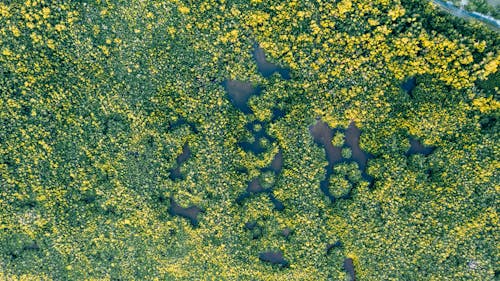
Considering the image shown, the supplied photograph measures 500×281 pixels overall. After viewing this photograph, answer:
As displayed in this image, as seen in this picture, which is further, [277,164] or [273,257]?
[273,257]

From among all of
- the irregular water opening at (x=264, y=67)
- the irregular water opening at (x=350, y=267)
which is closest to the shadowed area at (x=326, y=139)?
the irregular water opening at (x=264, y=67)

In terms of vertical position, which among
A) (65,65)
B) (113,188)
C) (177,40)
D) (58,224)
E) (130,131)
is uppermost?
(177,40)

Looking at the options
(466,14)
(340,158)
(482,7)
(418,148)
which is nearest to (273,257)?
(340,158)

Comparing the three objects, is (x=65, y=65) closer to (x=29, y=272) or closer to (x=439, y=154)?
(x=29, y=272)

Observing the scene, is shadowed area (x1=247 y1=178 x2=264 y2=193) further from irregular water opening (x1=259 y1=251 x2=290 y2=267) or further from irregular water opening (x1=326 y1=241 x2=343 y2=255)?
irregular water opening (x1=326 y1=241 x2=343 y2=255)

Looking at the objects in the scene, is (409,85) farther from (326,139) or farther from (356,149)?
(326,139)

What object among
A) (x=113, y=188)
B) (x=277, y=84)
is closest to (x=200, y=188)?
(x=113, y=188)

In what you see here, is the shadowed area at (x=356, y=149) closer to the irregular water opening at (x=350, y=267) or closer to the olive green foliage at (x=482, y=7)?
the irregular water opening at (x=350, y=267)
